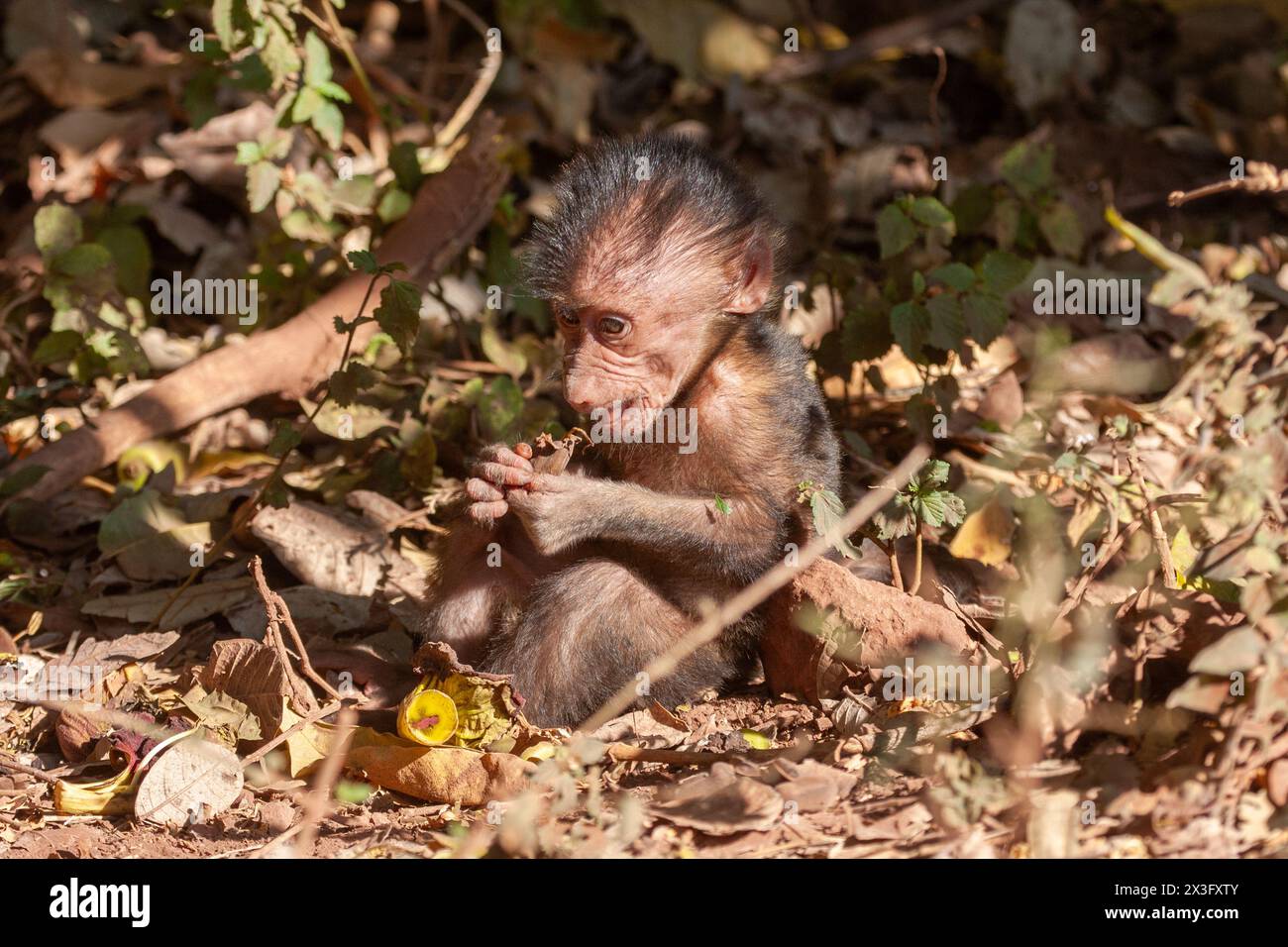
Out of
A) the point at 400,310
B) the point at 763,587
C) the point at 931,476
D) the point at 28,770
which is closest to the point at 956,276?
the point at 931,476

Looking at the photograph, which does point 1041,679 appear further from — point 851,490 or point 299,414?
point 299,414

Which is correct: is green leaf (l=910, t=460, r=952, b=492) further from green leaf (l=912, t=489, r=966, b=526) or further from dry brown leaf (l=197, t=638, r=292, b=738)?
dry brown leaf (l=197, t=638, r=292, b=738)

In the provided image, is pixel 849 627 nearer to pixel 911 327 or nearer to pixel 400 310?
pixel 911 327

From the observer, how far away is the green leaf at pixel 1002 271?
5.65 m

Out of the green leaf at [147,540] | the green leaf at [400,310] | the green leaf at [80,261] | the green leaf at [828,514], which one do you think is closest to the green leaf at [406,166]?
the green leaf at [80,261]

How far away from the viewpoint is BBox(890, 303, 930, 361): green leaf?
562 cm

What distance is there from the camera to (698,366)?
506 cm

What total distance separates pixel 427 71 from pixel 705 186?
12.4ft

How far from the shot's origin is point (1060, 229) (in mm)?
6914

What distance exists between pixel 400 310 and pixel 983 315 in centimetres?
228

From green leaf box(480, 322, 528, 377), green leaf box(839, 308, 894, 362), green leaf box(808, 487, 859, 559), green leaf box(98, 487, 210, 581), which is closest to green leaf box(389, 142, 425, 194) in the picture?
green leaf box(480, 322, 528, 377)

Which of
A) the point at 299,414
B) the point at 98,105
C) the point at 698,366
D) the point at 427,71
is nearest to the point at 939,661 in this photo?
the point at 698,366

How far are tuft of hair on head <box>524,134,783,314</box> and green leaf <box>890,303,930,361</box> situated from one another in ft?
2.19

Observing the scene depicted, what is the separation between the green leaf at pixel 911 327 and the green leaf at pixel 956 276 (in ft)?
0.50
